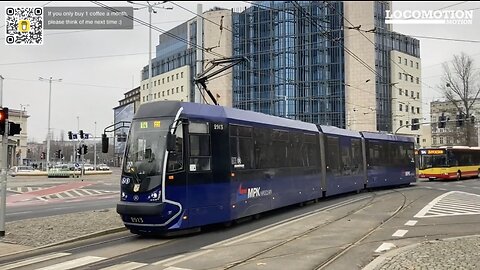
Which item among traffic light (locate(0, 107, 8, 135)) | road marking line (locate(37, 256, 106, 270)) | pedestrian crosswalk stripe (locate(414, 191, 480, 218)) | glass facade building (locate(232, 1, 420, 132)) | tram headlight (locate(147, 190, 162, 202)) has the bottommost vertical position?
road marking line (locate(37, 256, 106, 270))

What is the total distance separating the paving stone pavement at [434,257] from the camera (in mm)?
7496

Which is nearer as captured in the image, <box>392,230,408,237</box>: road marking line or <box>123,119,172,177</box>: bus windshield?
<box>123,119,172,177</box>: bus windshield

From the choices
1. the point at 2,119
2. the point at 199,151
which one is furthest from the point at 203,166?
the point at 2,119

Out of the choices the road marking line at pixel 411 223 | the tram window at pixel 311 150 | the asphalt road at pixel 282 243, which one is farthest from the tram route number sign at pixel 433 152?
the road marking line at pixel 411 223

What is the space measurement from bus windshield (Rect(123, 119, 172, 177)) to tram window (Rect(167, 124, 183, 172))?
0.68 feet

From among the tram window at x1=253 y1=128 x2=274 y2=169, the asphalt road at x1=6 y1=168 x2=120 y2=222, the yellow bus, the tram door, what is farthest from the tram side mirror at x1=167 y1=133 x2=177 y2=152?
the yellow bus

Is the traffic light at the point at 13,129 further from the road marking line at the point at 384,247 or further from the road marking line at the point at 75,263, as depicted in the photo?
the road marking line at the point at 384,247

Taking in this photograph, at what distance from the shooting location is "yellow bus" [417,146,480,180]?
127 feet

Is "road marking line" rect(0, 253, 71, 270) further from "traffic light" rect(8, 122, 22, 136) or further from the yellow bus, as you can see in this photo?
the yellow bus

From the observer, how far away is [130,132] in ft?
37.9

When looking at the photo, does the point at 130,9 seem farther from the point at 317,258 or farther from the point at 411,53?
the point at 411,53

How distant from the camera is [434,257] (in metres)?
8.11

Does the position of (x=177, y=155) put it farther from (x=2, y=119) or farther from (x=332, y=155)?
(x=332, y=155)

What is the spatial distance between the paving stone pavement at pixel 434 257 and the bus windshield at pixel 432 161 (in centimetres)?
3122
